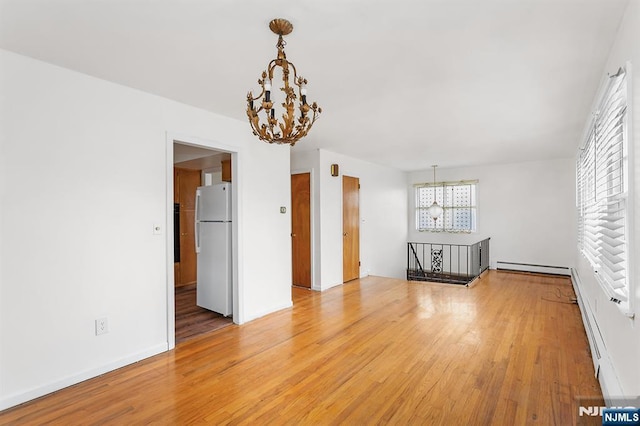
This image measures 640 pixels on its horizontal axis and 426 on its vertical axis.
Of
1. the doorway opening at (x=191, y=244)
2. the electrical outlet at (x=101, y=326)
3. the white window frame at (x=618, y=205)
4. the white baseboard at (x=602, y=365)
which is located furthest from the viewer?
the doorway opening at (x=191, y=244)

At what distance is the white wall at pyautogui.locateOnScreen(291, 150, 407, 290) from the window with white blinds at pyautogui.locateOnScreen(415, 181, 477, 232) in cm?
48

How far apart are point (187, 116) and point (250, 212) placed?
1.30 metres

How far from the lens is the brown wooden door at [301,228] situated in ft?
18.7

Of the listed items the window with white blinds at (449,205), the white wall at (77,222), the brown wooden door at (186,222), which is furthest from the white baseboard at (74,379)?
the window with white blinds at (449,205)

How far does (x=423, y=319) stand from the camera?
396 cm

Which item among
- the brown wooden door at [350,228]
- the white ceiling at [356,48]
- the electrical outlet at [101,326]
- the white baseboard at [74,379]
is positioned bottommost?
the white baseboard at [74,379]

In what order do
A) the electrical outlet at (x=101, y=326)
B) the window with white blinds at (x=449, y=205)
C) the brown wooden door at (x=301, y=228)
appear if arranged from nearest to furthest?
the electrical outlet at (x=101, y=326), the brown wooden door at (x=301, y=228), the window with white blinds at (x=449, y=205)

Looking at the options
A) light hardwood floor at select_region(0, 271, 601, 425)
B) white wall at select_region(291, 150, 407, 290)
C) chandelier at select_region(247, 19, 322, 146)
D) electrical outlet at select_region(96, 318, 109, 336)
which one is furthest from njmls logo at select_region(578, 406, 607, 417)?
white wall at select_region(291, 150, 407, 290)

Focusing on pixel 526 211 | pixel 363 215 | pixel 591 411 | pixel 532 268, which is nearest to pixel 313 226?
pixel 363 215

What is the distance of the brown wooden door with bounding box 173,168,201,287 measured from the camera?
624 cm

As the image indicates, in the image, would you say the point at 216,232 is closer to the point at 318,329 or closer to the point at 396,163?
the point at 318,329

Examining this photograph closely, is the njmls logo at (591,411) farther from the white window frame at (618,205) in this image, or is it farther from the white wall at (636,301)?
the white window frame at (618,205)

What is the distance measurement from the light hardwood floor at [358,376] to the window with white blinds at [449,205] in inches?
158

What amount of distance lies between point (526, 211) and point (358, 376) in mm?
6421
